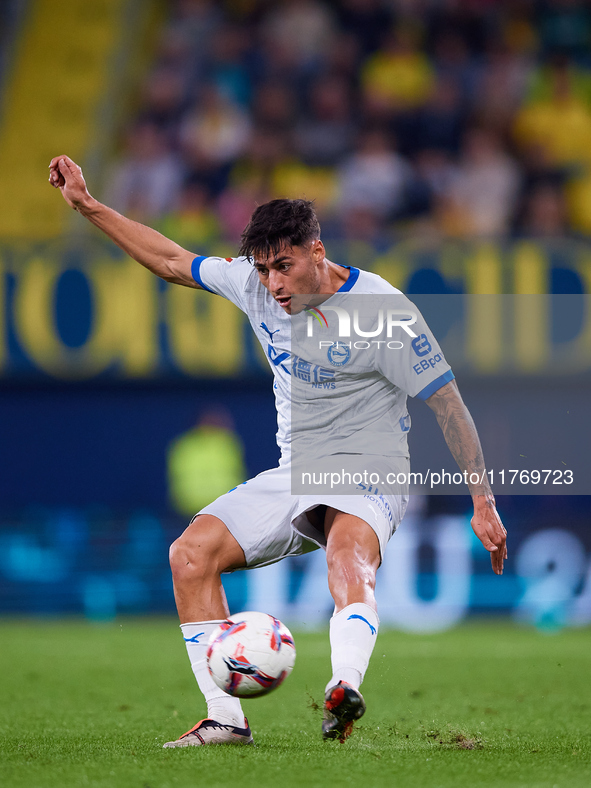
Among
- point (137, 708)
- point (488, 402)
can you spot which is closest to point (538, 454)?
point (488, 402)

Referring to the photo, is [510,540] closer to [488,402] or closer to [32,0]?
[488,402]

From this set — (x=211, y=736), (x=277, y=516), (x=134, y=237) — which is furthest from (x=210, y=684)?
(x=134, y=237)

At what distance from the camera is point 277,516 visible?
171 inches

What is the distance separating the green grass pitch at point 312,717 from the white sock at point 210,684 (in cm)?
15

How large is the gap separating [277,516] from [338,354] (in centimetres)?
66

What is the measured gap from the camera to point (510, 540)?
33.4 feet

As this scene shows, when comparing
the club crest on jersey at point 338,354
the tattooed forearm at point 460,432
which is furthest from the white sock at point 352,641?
the club crest on jersey at point 338,354

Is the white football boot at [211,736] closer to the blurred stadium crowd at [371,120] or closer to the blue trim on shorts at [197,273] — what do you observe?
the blue trim on shorts at [197,273]

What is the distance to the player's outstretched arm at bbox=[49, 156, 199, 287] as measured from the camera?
4730mm

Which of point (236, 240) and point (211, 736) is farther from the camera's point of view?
point (236, 240)

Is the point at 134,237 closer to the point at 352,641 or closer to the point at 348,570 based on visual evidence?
the point at 348,570

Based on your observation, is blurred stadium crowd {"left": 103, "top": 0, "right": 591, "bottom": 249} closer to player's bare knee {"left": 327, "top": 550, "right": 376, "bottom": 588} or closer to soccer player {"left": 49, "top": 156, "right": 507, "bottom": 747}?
soccer player {"left": 49, "top": 156, "right": 507, "bottom": 747}

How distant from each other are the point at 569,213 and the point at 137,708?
7978 mm

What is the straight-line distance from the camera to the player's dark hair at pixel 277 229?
418 cm
